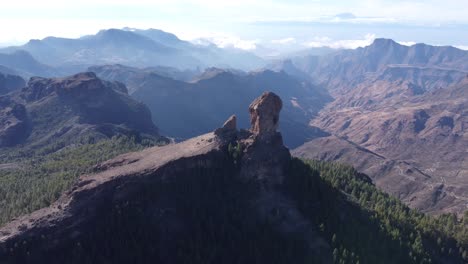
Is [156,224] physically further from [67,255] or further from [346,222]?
[346,222]

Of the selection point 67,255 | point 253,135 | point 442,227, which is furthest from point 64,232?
point 442,227

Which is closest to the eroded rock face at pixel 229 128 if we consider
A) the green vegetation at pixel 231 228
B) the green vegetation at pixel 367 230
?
the green vegetation at pixel 231 228

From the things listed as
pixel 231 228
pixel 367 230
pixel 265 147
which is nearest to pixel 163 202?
pixel 231 228

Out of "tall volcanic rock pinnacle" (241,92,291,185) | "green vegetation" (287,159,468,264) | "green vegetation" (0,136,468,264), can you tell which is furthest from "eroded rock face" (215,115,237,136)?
"green vegetation" (287,159,468,264)

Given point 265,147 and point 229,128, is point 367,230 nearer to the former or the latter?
point 265,147

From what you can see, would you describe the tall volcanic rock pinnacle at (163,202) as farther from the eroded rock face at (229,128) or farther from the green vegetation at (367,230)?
the green vegetation at (367,230)

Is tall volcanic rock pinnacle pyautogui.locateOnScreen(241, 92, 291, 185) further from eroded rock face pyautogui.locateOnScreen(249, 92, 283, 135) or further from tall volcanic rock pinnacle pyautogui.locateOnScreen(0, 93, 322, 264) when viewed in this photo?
tall volcanic rock pinnacle pyautogui.locateOnScreen(0, 93, 322, 264)
